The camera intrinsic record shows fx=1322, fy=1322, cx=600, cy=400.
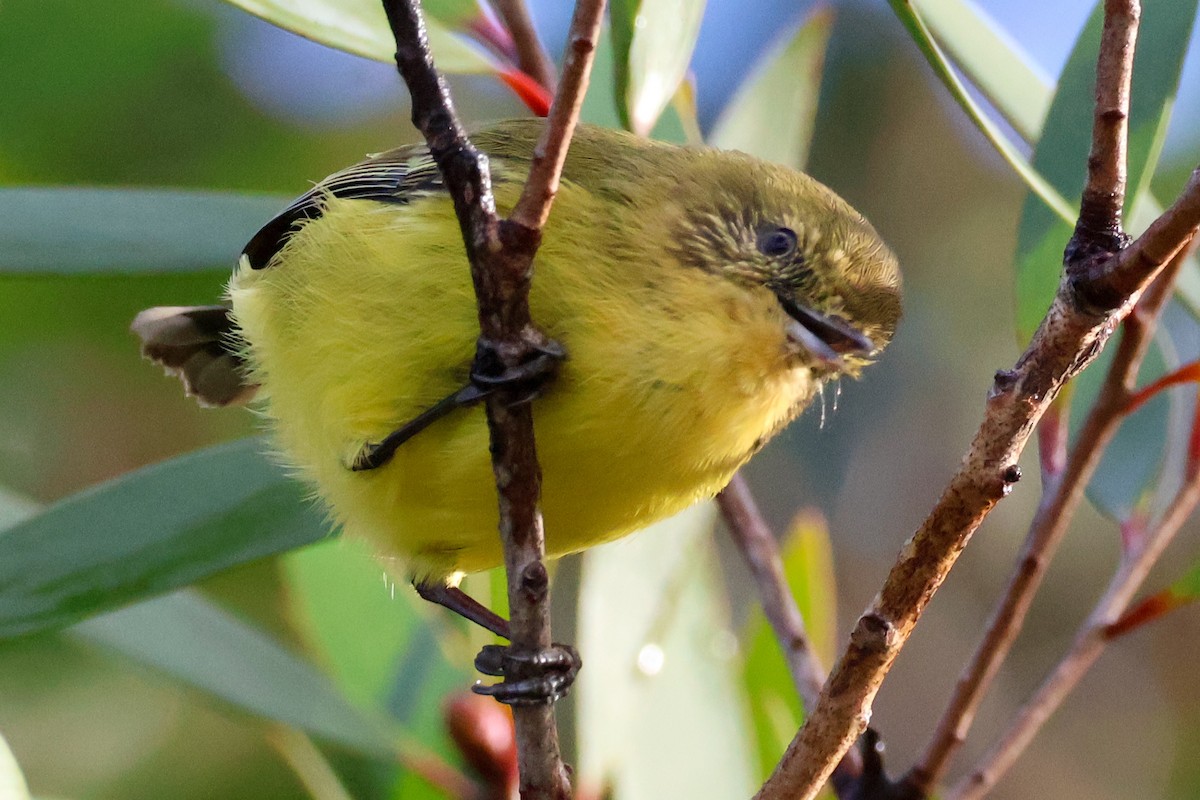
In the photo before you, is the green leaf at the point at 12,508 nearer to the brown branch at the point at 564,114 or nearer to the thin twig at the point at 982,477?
the brown branch at the point at 564,114

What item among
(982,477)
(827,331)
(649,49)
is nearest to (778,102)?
(649,49)

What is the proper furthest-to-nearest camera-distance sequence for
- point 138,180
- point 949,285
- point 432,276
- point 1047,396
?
1. point 949,285
2. point 138,180
3. point 432,276
4. point 1047,396

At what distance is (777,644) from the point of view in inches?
110

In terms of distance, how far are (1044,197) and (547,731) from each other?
1088 millimetres

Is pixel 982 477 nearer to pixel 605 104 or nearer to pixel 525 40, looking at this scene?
pixel 525 40

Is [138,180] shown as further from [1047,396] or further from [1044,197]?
[1047,396]

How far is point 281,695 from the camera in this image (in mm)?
2533

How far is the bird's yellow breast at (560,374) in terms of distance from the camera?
1921 millimetres

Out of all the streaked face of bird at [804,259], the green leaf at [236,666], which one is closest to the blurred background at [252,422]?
the green leaf at [236,666]

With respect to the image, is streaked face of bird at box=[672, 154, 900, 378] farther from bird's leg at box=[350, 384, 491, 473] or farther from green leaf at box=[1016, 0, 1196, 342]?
bird's leg at box=[350, 384, 491, 473]

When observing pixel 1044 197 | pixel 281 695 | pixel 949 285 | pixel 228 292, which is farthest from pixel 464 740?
pixel 949 285

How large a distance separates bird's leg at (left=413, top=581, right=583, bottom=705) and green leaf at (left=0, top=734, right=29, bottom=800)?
2.06 ft

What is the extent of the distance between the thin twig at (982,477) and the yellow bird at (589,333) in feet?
1.82

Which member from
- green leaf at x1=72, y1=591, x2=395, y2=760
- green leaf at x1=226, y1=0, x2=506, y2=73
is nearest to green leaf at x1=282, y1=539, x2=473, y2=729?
green leaf at x1=72, y1=591, x2=395, y2=760
